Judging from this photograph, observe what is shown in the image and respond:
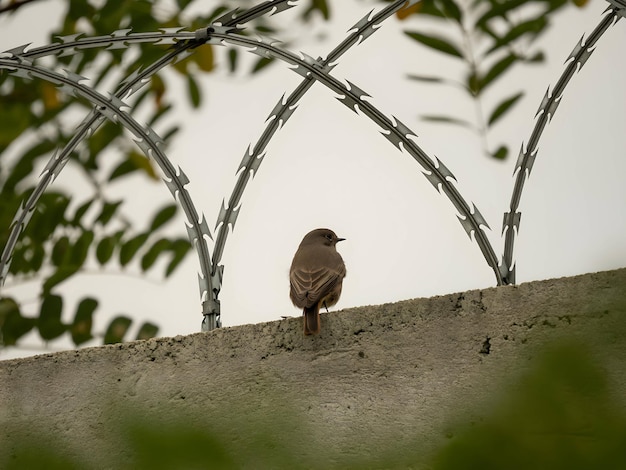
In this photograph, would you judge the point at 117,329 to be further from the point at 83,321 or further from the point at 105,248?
the point at 105,248

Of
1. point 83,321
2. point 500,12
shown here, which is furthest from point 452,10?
point 83,321

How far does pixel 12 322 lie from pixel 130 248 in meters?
0.53

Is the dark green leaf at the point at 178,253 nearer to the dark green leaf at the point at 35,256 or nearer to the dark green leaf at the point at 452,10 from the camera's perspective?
the dark green leaf at the point at 35,256

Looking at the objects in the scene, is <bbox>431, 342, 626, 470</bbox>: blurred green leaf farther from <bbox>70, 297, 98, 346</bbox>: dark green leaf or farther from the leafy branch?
<bbox>70, 297, 98, 346</bbox>: dark green leaf

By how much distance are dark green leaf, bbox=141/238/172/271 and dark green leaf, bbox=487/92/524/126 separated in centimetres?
134

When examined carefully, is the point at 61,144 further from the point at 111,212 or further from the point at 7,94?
the point at 7,94

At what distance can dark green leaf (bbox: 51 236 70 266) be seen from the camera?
11.1 ft

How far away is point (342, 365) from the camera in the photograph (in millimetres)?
2361

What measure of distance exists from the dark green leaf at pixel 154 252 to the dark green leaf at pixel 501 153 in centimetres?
123

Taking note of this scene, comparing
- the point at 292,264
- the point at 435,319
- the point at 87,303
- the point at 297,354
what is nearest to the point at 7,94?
the point at 87,303

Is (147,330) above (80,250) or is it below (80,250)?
below

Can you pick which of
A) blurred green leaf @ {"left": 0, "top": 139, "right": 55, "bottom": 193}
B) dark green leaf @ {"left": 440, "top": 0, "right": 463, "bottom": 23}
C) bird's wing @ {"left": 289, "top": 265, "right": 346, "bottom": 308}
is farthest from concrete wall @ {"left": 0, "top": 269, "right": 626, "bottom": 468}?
blurred green leaf @ {"left": 0, "top": 139, "right": 55, "bottom": 193}

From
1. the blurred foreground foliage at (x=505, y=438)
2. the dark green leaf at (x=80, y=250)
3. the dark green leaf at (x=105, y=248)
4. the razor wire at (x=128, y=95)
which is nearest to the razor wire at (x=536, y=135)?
the razor wire at (x=128, y=95)

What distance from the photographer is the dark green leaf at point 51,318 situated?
3266mm
